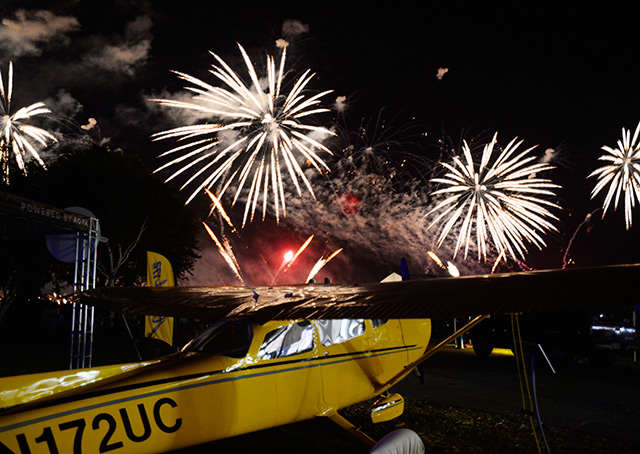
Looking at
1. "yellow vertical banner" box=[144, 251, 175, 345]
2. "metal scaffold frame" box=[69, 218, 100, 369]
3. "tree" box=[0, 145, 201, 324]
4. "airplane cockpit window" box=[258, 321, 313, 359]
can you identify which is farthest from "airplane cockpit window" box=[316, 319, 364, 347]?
"tree" box=[0, 145, 201, 324]

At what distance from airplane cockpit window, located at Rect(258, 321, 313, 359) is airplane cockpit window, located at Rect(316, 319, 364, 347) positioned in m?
0.25

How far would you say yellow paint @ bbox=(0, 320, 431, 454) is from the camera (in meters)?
3.98

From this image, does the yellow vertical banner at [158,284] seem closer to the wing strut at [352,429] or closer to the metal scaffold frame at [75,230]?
Result: the metal scaffold frame at [75,230]

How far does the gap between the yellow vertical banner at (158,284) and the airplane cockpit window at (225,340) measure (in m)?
5.42

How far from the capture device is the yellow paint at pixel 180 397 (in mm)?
3982

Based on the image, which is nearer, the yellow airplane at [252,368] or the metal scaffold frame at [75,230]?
the yellow airplane at [252,368]

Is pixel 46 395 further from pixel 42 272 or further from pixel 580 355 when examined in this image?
pixel 42 272

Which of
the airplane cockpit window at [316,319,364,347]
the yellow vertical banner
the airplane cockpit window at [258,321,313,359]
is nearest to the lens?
the airplane cockpit window at [258,321,313,359]

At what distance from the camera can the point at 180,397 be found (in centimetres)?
494

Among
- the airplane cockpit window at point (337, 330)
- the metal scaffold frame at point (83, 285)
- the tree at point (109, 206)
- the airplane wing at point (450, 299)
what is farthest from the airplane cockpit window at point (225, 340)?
the tree at point (109, 206)

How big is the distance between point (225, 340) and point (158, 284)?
21.6 feet

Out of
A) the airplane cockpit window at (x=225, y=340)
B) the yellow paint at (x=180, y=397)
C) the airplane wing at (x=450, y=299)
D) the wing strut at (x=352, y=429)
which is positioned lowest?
the wing strut at (x=352, y=429)

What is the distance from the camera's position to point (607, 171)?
60.3 ft

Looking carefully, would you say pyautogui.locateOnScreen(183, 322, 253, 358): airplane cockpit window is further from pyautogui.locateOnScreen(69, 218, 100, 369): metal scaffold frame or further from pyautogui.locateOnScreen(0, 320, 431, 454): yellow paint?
pyautogui.locateOnScreen(69, 218, 100, 369): metal scaffold frame
